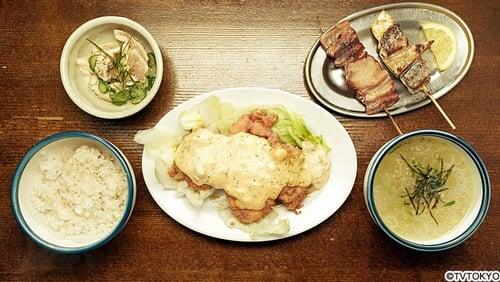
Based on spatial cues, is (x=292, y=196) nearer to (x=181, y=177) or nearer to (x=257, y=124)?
(x=257, y=124)

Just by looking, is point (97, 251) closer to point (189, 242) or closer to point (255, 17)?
point (189, 242)

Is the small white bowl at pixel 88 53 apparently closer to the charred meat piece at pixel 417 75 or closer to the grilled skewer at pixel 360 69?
the grilled skewer at pixel 360 69

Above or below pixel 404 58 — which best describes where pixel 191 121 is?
below

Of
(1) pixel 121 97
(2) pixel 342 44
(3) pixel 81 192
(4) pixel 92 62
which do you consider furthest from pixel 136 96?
(2) pixel 342 44

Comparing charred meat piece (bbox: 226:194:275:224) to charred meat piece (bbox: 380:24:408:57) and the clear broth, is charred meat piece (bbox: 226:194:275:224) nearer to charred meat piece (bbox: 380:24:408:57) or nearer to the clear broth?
the clear broth

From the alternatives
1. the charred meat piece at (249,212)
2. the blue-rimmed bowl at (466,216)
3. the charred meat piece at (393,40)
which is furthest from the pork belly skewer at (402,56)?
the charred meat piece at (249,212)

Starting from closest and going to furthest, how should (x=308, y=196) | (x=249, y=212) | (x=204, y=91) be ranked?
1. (x=249, y=212)
2. (x=308, y=196)
3. (x=204, y=91)

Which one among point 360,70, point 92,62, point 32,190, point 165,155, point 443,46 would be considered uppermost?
point 443,46

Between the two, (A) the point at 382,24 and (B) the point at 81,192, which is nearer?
(B) the point at 81,192
